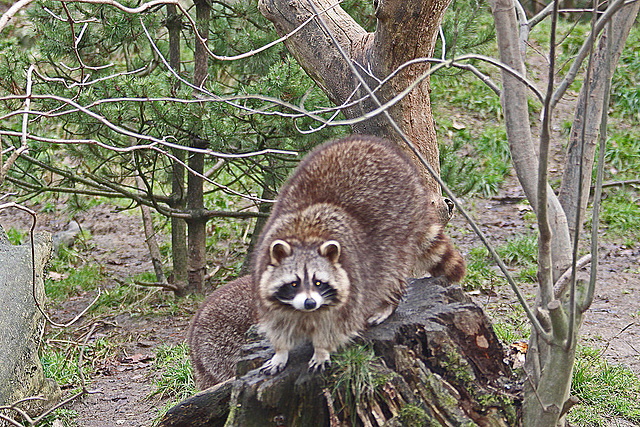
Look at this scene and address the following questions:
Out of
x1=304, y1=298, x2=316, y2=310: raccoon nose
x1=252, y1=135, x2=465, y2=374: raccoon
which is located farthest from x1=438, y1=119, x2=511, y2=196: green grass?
x1=304, y1=298, x2=316, y2=310: raccoon nose

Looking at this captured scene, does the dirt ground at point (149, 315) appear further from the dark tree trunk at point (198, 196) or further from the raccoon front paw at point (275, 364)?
the raccoon front paw at point (275, 364)

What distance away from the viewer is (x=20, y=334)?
Result: 4.25 metres

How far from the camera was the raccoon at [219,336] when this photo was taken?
14.2 ft

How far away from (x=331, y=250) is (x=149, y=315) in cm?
388

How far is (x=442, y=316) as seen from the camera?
3133 mm

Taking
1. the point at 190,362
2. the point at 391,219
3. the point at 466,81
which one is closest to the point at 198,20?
the point at 190,362

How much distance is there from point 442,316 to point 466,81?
808 cm

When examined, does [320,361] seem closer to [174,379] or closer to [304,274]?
[304,274]

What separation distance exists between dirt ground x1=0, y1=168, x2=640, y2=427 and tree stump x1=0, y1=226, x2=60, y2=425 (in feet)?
1.23

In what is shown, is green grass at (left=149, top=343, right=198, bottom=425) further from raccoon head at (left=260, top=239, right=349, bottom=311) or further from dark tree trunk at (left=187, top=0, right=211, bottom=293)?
raccoon head at (left=260, top=239, right=349, bottom=311)

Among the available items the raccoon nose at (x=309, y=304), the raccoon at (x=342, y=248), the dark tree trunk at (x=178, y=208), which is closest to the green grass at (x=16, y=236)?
the dark tree trunk at (x=178, y=208)

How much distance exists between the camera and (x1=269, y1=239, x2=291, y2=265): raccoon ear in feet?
9.78

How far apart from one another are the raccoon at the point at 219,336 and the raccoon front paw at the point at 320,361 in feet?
4.48

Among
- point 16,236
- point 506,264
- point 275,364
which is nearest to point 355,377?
point 275,364
